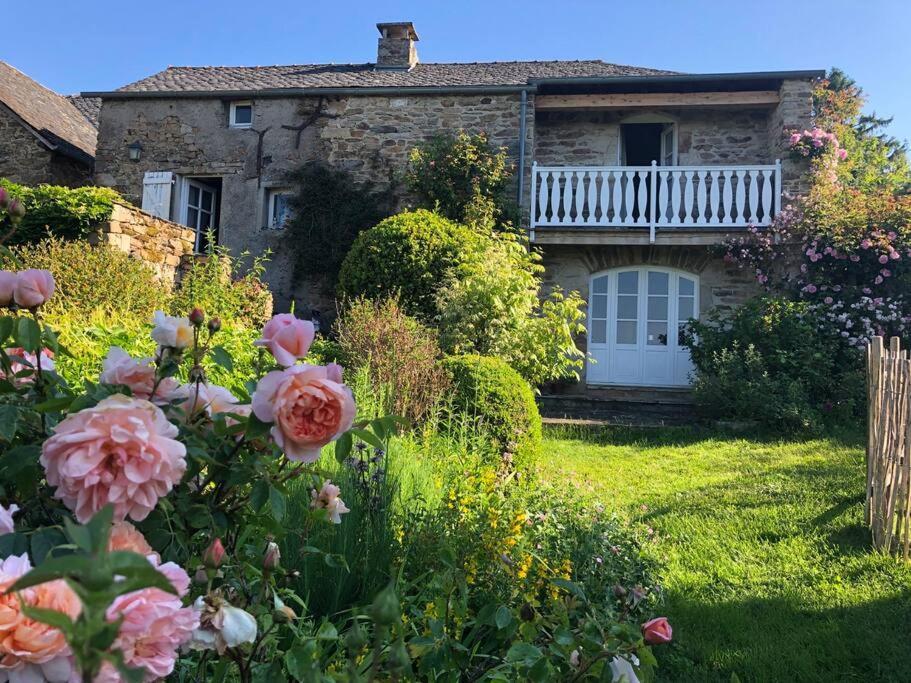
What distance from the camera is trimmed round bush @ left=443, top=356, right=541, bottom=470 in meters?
5.02

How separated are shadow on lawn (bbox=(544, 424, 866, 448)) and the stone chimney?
893 centimetres

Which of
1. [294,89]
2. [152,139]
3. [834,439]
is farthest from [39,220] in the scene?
[834,439]

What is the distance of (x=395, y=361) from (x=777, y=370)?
18.3 feet

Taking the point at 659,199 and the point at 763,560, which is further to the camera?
the point at 659,199

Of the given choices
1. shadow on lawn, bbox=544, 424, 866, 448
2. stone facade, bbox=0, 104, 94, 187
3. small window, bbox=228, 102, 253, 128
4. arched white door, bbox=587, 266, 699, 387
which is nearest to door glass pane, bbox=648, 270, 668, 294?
arched white door, bbox=587, 266, 699, 387

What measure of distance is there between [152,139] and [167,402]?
12.9 meters

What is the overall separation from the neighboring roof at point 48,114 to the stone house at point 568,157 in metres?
1.29

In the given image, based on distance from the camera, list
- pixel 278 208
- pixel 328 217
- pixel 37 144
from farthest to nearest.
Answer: pixel 37 144 < pixel 278 208 < pixel 328 217

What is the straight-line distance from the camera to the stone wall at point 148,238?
8398 millimetres

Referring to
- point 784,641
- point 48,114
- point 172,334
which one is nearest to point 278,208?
point 48,114

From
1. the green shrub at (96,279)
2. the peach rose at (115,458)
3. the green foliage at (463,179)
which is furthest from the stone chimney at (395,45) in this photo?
the peach rose at (115,458)

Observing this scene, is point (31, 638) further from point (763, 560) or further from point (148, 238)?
point (148, 238)

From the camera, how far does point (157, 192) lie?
1224cm

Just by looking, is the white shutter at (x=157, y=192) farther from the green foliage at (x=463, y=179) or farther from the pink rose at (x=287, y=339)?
the pink rose at (x=287, y=339)
